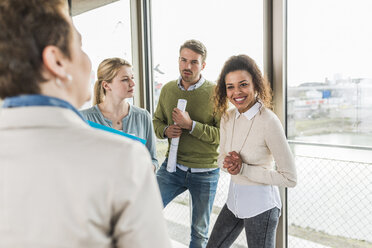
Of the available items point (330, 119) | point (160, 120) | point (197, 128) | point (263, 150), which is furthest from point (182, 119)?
point (330, 119)

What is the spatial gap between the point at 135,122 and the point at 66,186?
145 cm

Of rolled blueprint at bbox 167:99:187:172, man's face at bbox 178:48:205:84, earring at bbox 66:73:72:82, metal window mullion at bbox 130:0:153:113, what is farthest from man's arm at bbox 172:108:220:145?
earring at bbox 66:73:72:82

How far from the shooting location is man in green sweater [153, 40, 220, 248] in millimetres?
2049

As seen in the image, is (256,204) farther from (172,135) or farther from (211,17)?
(211,17)

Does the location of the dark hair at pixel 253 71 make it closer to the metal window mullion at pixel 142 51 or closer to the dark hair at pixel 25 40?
the dark hair at pixel 25 40

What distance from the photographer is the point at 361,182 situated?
1.74 m

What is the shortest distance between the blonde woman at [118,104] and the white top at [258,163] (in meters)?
0.58

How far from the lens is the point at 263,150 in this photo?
61.9 inches

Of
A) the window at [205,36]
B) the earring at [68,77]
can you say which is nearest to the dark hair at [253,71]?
the window at [205,36]

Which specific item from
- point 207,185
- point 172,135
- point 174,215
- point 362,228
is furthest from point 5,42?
point 174,215

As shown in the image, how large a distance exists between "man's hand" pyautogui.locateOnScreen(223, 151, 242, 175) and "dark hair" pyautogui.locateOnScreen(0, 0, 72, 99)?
1.17 m

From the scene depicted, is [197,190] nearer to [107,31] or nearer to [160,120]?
[160,120]

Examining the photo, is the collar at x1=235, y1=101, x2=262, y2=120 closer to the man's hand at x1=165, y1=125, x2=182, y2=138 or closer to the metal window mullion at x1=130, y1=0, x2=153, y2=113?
the man's hand at x1=165, y1=125, x2=182, y2=138

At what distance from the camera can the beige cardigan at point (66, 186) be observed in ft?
1.61
